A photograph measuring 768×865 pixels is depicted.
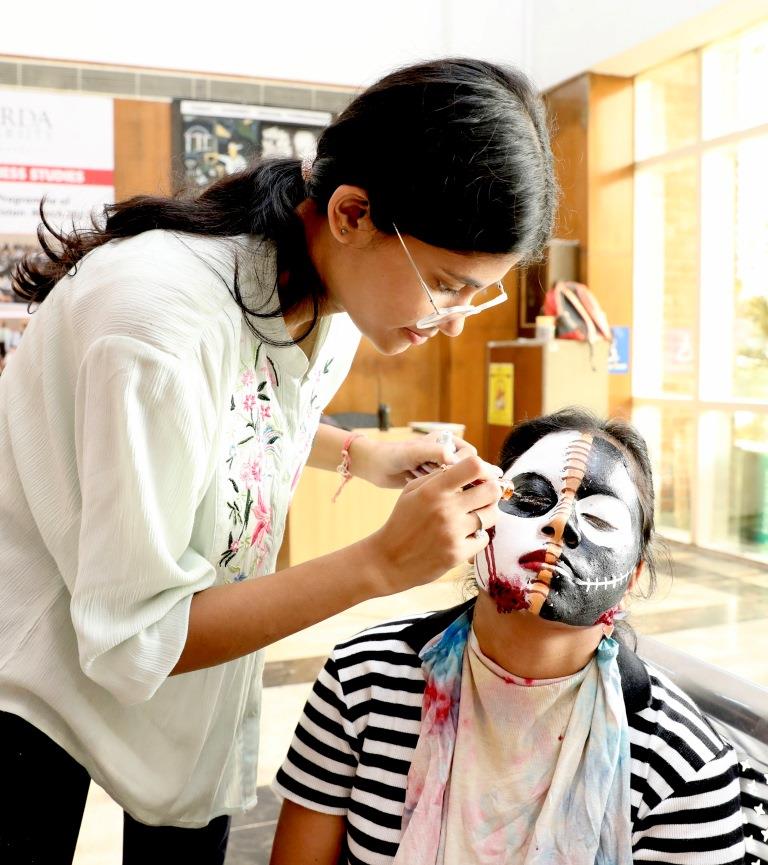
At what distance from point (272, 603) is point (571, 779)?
471 mm

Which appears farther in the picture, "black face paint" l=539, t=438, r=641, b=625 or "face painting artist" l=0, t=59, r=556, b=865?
"black face paint" l=539, t=438, r=641, b=625

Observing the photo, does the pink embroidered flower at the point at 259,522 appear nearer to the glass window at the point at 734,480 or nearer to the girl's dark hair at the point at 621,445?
the girl's dark hair at the point at 621,445

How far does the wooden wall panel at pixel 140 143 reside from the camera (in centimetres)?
525

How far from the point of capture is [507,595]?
1177 mm

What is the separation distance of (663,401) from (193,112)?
344 cm

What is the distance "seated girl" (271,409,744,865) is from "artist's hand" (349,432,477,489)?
0.11 meters

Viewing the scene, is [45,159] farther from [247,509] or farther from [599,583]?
[599,583]

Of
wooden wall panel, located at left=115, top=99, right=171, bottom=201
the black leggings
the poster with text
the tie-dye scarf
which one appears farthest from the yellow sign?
the black leggings

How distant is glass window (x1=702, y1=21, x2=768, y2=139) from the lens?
189 inches

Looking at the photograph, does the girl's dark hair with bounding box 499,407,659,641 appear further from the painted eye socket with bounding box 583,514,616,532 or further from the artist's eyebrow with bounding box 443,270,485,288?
the artist's eyebrow with bounding box 443,270,485,288

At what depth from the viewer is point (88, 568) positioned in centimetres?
89

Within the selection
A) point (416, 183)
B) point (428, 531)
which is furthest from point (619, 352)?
point (428, 531)

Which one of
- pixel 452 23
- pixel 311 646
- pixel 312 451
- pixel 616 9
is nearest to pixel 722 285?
pixel 616 9

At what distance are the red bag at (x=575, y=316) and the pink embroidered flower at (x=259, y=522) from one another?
13.5 feet
